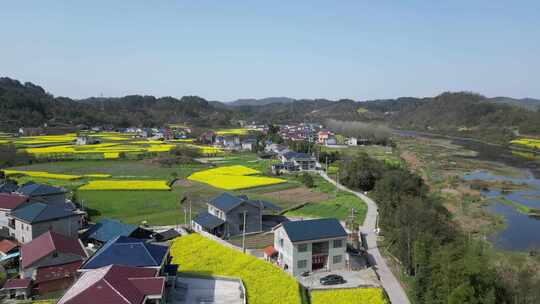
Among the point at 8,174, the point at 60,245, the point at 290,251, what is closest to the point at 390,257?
the point at 290,251

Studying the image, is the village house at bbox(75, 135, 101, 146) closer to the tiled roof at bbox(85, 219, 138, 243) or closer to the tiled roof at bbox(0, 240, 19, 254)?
the tiled roof at bbox(85, 219, 138, 243)

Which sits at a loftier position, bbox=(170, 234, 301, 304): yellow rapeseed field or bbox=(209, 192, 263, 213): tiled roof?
bbox=(209, 192, 263, 213): tiled roof

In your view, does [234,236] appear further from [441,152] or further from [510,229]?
[441,152]

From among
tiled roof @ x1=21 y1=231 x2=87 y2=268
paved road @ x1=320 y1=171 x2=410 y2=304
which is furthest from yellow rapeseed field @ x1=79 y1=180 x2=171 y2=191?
tiled roof @ x1=21 y1=231 x2=87 y2=268

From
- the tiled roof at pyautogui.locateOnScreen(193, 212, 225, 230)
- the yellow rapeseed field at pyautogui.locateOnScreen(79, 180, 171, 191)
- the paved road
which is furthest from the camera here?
the yellow rapeseed field at pyautogui.locateOnScreen(79, 180, 171, 191)

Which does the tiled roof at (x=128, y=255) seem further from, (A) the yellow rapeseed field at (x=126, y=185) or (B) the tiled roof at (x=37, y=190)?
(A) the yellow rapeseed field at (x=126, y=185)

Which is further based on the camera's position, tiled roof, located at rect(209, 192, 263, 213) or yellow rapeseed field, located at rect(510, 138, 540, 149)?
yellow rapeseed field, located at rect(510, 138, 540, 149)

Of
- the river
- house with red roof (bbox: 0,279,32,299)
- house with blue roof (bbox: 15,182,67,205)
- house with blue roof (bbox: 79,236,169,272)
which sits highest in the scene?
house with blue roof (bbox: 15,182,67,205)
